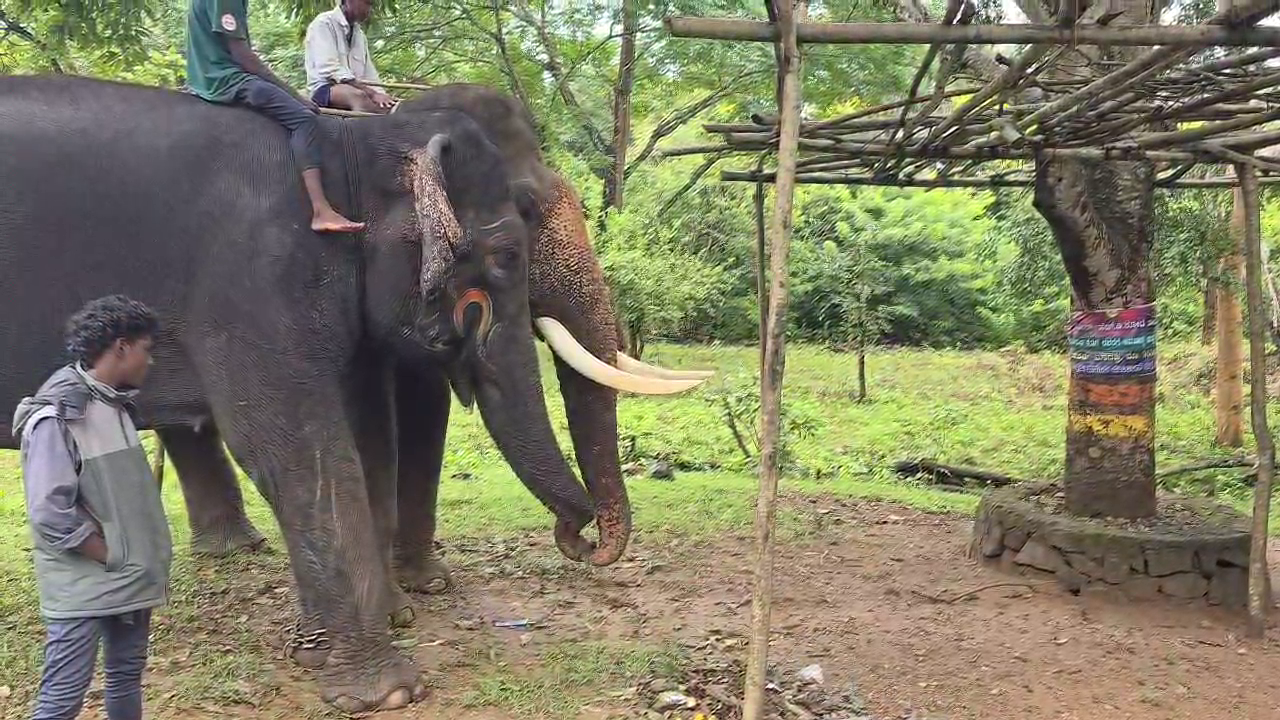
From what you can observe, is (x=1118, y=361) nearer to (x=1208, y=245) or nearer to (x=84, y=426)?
(x=1208, y=245)

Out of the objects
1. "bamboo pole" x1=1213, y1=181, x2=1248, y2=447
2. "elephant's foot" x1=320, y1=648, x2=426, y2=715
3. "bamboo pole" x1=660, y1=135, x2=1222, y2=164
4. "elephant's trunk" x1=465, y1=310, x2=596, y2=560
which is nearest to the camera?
"elephant's foot" x1=320, y1=648, x2=426, y2=715

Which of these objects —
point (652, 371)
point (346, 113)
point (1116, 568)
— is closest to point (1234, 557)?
point (1116, 568)

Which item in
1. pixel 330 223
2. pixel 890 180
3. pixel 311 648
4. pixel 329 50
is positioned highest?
pixel 329 50

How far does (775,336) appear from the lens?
342cm

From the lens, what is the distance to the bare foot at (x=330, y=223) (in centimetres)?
451

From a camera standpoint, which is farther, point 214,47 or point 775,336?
point 214,47

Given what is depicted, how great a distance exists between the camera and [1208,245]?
9305 millimetres

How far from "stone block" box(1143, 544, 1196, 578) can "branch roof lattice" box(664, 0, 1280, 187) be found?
6.46 ft

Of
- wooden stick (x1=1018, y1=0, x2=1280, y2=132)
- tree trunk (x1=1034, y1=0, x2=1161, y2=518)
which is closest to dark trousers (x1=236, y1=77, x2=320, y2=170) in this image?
wooden stick (x1=1018, y1=0, x2=1280, y2=132)

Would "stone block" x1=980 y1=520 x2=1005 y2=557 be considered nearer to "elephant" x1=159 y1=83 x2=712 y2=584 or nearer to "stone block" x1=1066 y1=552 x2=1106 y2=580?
"stone block" x1=1066 y1=552 x2=1106 y2=580

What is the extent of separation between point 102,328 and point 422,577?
305 cm

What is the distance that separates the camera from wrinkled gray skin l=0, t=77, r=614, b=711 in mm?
4480

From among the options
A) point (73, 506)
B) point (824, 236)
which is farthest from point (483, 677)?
point (824, 236)

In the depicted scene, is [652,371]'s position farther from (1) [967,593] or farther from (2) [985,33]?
(1) [967,593]
